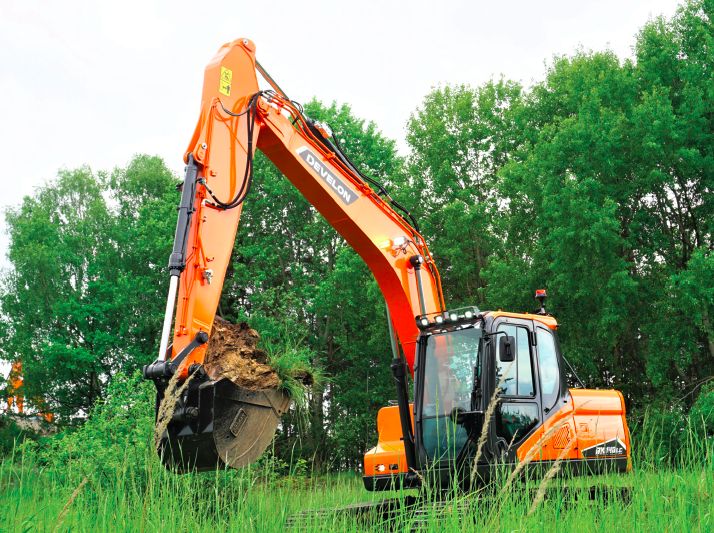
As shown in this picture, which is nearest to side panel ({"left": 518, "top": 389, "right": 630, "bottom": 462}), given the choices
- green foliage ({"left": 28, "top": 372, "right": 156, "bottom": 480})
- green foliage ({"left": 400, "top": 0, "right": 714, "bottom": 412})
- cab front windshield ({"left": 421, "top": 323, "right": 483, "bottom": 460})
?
cab front windshield ({"left": 421, "top": 323, "right": 483, "bottom": 460})

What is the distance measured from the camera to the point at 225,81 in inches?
220

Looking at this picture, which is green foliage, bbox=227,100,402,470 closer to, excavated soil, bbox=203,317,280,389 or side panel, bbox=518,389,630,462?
side panel, bbox=518,389,630,462

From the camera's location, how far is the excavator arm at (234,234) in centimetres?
419

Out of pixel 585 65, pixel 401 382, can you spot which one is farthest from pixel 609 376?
pixel 401 382

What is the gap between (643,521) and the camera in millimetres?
2842

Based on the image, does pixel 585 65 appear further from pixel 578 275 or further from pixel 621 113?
pixel 578 275

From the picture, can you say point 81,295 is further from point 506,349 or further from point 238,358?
point 506,349

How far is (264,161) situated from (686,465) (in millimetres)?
21189

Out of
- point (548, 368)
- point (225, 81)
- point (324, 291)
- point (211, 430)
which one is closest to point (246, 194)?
point (225, 81)

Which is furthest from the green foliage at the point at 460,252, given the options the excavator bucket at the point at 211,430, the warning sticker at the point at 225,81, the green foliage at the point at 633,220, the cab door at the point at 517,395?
the warning sticker at the point at 225,81

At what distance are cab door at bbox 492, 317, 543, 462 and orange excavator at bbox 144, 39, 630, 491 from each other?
1cm

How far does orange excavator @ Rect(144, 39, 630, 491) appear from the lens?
432 cm

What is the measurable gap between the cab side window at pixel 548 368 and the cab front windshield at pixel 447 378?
2.44 feet

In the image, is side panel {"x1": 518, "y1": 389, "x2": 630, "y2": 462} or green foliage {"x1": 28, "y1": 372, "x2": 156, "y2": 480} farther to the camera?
green foliage {"x1": 28, "y1": 372, "x2": 156, "y2": 480}
